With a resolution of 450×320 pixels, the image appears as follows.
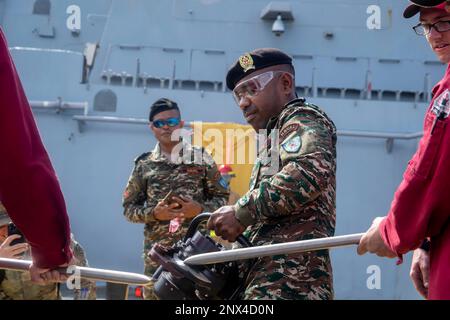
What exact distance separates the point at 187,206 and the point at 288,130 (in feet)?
7.32

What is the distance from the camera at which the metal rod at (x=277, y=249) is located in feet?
7.93

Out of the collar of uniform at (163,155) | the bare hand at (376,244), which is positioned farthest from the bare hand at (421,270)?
the collar of uniform at (163,155)

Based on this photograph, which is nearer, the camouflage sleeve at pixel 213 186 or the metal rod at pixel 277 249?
the metal rod at pixel 277 249

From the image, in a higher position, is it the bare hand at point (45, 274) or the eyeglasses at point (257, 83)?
the eyeglasses at point (257, 83)

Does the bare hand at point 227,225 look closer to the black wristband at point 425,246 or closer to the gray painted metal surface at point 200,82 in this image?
the black wristband at point 425,246

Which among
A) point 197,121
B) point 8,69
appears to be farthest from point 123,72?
point 8,69

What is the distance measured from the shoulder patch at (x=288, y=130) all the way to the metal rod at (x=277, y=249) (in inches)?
21.2

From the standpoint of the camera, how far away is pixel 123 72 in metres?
11.1

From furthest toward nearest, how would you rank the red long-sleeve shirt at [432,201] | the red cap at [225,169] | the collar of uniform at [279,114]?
1. the red cap at [225,169]
2. the collar of uniform at [279,114]
3. the red long-sleeve shirt at [432,201]

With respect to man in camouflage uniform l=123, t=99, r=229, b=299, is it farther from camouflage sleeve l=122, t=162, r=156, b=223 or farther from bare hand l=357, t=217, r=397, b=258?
bare hand l=357, t=217, r=397, b=258

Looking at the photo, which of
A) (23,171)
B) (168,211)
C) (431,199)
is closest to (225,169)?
(168,211)

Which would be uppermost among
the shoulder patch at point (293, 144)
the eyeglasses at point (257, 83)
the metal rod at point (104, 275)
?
the eyeglasses at point (257, 83)

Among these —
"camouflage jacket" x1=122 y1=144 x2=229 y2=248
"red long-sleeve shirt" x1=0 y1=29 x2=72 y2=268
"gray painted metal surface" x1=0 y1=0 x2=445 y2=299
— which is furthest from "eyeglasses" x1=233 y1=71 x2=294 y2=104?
"gray painted metal surface" x1=0 y1=0 x2=445 y2=299
